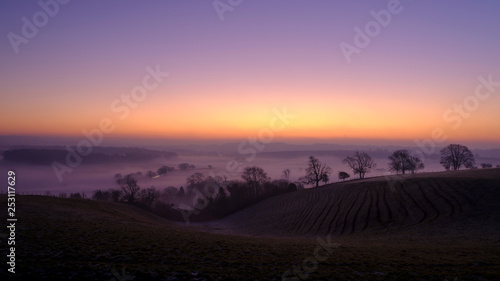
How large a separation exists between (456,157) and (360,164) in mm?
34174

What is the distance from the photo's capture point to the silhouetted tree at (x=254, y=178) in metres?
108

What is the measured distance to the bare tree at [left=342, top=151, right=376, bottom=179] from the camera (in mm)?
105500

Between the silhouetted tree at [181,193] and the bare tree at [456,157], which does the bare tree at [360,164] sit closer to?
the bare tree at [456,157]

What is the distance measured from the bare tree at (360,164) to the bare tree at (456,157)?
26.6 m

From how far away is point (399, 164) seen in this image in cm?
10725

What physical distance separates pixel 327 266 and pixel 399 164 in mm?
109353

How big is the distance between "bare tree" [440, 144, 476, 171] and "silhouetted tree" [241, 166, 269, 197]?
6993 cm

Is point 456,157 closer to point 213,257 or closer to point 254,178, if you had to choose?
point 254,178

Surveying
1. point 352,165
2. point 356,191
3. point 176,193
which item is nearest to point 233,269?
point 356,191

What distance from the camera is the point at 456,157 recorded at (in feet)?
327

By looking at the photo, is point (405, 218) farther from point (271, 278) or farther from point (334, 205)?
point (271, 278)

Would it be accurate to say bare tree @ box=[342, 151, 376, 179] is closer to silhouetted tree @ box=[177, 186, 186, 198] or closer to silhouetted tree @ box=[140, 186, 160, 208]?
silhouetted tree @ box=[140, 186, 160, 208]

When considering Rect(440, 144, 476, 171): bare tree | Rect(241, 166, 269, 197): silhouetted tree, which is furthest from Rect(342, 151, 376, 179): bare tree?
Rect(241, 166, 269, 197): silhouetted tree
